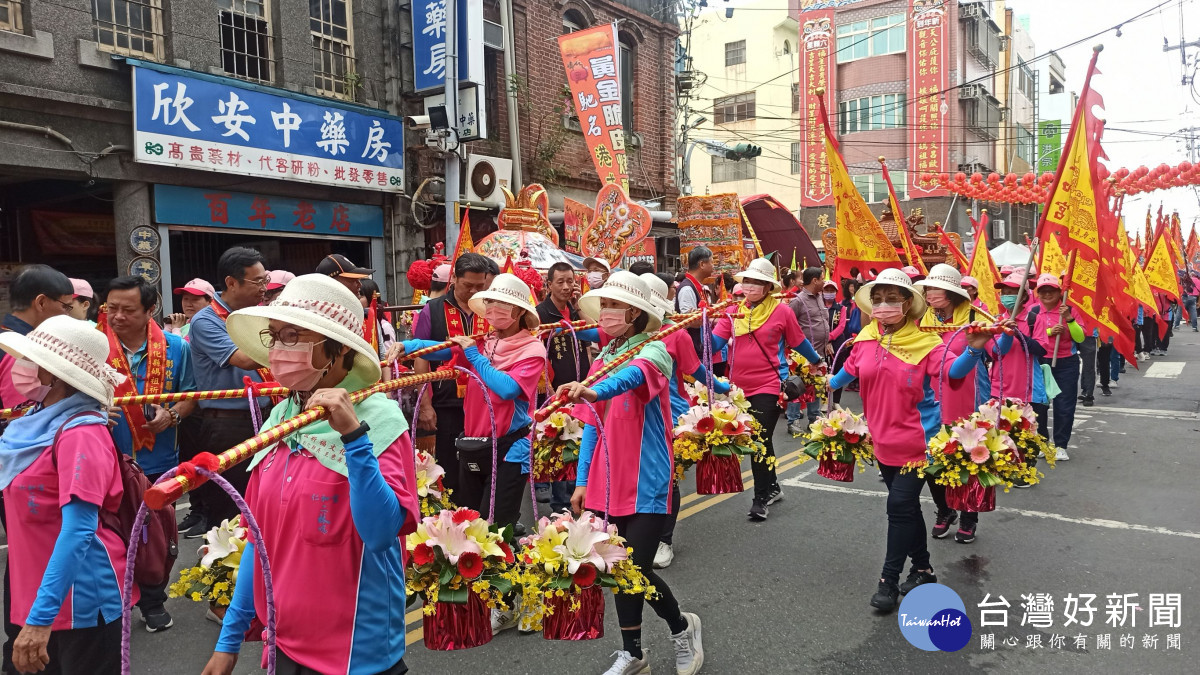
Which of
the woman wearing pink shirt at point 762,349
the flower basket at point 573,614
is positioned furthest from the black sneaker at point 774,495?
the flower basket at point 573,614

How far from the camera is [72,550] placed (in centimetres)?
250

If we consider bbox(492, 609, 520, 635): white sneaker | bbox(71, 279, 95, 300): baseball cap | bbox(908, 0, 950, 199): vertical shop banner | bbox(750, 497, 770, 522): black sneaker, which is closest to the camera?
bbox(492, 609, 520, 635): white sneaker

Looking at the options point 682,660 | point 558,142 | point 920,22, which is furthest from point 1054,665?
point 920,22

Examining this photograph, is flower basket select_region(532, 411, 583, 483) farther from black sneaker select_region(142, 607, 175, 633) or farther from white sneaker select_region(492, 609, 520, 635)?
black sneaker select_region(142, 607, 175, 633)

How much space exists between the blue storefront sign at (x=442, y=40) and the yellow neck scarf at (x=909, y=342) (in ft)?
34.1

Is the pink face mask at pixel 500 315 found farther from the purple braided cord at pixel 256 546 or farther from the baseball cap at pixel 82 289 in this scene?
the baseball cap at pixel 82 289

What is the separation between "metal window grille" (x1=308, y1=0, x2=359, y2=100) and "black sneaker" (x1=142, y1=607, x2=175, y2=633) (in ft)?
33.2

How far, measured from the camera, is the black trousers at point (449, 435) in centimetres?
541

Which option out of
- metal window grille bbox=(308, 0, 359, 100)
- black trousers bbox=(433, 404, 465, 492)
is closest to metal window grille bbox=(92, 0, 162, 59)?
metal window grille bbox=(308, 0, 359, 100)

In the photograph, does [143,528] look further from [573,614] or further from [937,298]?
[937,298]

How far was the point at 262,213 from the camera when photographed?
39.1 feet

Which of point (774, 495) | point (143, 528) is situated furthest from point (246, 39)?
point (143, 528)

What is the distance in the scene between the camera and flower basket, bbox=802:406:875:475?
5336 millimetres

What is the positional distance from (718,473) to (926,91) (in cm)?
3401
